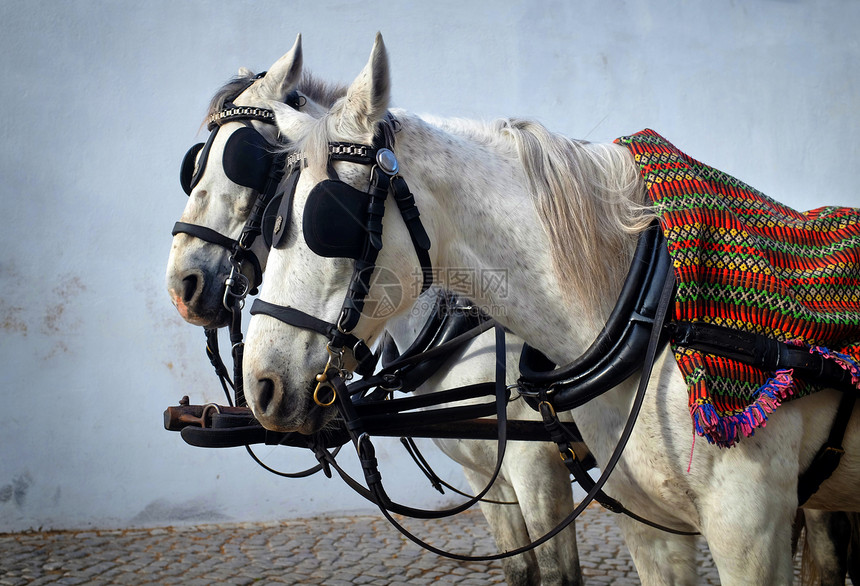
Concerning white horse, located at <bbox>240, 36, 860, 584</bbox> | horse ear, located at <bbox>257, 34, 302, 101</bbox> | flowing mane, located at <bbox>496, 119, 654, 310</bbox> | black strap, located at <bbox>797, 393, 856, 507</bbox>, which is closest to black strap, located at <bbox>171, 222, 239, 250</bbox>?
horse ear, located at <bbox>257, 34, 302, 101</bbox>

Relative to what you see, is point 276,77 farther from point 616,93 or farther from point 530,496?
point 616,93

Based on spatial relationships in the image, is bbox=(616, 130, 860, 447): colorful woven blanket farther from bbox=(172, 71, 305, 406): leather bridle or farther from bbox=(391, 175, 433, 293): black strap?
bbox=(172, 71, 305, 406): leather bridle

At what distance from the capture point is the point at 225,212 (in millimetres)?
2350

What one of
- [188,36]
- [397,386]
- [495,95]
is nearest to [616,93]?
[495,95]

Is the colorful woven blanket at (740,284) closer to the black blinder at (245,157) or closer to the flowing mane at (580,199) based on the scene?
the flowing mane at (580,199)

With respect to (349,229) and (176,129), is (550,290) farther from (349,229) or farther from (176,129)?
(176,129)

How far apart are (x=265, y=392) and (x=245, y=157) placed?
1.10 meters

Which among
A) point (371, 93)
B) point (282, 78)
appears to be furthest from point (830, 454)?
point (282, 78)

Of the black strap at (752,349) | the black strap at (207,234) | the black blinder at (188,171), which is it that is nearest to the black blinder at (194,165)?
the black blinder at (188,171)

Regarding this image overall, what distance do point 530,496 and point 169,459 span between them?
2.72 meters

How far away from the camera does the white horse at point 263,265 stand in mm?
2230

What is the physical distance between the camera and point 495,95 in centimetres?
452

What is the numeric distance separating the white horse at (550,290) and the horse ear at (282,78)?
91cm

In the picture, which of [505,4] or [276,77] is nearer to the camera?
[276,77]
